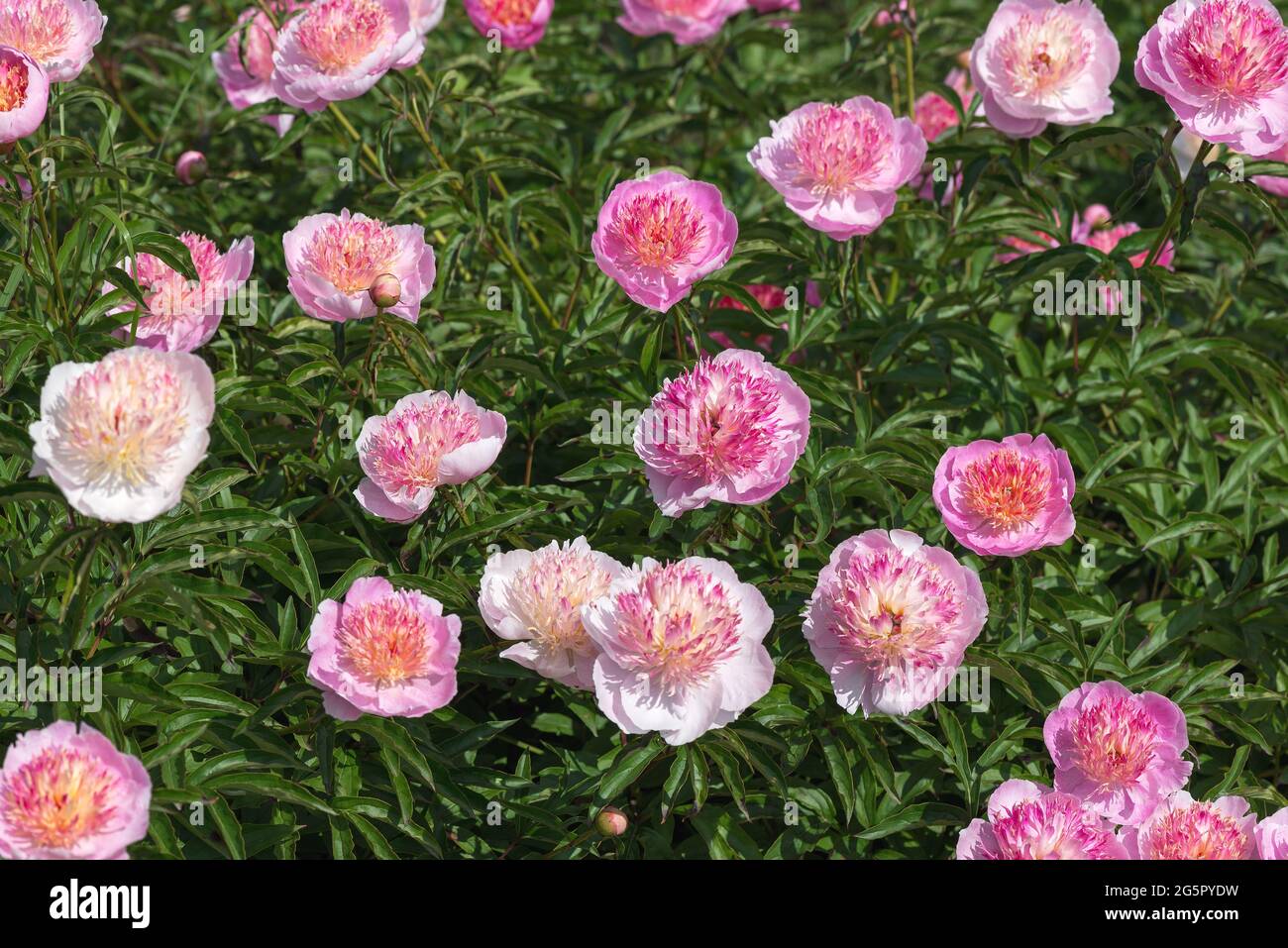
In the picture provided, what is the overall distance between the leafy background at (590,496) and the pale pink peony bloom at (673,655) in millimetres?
113

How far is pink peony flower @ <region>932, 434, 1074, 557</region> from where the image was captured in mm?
2070

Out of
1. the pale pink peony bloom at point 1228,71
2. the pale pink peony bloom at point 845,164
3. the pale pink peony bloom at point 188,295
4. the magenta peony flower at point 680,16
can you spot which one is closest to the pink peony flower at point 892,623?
the pale pink peony bloom at point 845,164

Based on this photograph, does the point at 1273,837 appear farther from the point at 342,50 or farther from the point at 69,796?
the point at 342,50

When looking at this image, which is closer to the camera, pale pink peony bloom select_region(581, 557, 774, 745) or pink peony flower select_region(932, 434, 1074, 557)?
pale pink peony bloom select_region(581, 557, 774, 745)

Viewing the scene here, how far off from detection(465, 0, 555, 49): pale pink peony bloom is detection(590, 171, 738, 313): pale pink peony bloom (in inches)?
37.4

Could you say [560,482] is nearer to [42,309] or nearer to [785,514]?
[785,514]

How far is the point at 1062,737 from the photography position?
2.09 metres

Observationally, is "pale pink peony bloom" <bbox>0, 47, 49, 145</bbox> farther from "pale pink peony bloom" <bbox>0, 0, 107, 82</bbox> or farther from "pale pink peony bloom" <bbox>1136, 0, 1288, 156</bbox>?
→ "pale pink peony bloom" <bbox>1136, 0, 1288, 156</bbox>

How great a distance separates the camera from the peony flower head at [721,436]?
1.97 metres

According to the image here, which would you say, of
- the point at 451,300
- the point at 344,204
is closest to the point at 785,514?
the point at 451,300

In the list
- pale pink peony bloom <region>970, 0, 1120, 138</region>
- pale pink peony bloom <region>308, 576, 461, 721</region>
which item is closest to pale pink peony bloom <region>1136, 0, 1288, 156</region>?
pale pink peony bloom <region>970, 0, 1120, 138</region>

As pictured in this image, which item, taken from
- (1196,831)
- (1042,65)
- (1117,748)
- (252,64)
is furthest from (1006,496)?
(252,64)

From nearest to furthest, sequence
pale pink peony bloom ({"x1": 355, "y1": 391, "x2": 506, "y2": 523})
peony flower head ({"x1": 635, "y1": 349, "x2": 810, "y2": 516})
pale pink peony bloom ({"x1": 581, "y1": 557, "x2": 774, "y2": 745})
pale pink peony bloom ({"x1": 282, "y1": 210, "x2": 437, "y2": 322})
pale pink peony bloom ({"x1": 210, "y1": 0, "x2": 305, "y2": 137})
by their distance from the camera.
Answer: pale pink peony bloom ({"x1": 581, "y1": 557, "x2": 774, "y2": 745}) → peony flower head ({"x1": 635, "y1": 349, "x2": 810, "y2": 516}) → pale pink peony bloom ({"x1": 355, "y1": 391, "x2": 506, "y2": 523}) → pale pink peony bloom ({"x1": 282, "y1": 210, "x2": 437, "y2": 322}) → pale pink peony bloom ({"x1": 210, "y1": 0, "x2": 305, "y2": 137})
